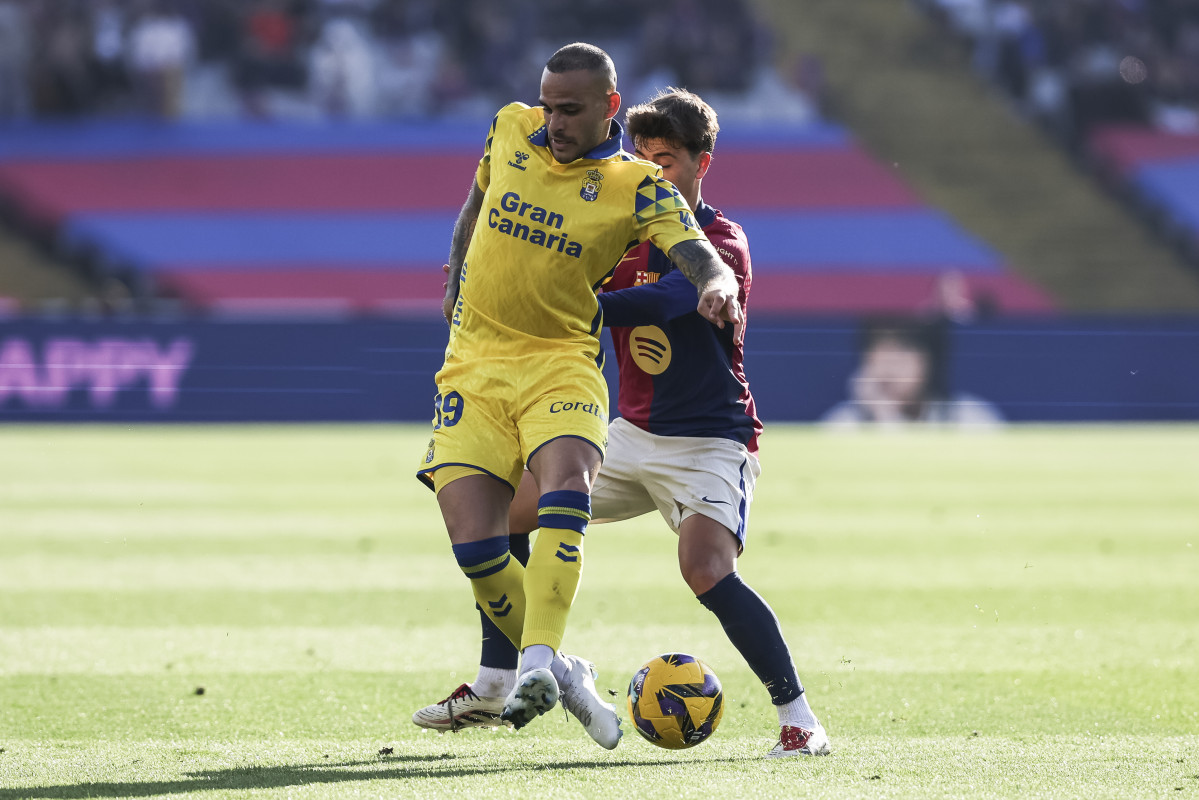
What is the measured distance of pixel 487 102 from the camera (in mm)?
29156

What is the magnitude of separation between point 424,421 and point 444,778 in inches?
656

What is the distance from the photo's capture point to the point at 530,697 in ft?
14.3

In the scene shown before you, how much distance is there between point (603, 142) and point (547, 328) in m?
0.61

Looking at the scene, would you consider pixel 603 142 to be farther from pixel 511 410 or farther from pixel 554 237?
pixel 511 410

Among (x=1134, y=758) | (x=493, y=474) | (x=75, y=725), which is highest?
(x=493, y=474)

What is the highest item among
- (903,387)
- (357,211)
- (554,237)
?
(357,211)

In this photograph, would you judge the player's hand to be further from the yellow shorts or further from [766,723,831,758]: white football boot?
[766,723,831,758]: white football boot

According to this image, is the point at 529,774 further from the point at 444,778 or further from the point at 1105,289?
the point at 1105,289

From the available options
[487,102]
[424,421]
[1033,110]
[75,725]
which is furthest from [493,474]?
[1033,110]

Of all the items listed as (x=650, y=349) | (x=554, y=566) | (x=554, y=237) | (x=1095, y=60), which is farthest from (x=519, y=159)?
(x=1095, y=60)

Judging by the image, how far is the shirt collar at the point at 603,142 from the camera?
16.4 feet

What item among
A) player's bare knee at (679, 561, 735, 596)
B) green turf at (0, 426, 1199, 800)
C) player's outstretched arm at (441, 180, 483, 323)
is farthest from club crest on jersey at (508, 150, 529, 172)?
green turf at (0, 426, 1199, 800)

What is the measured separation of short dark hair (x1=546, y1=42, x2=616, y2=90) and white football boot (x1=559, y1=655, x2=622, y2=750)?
177cm

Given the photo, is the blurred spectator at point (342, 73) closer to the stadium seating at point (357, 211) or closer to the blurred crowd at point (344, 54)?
the blurred crowd at point (344, 54)
